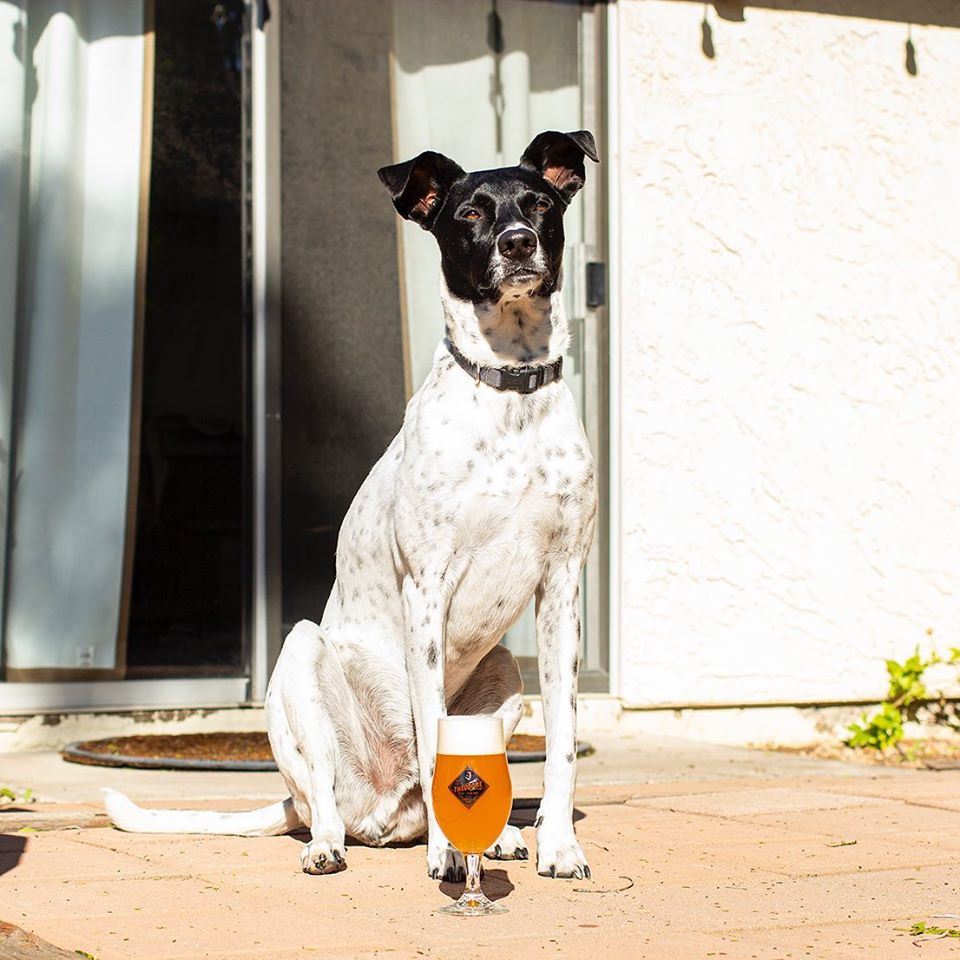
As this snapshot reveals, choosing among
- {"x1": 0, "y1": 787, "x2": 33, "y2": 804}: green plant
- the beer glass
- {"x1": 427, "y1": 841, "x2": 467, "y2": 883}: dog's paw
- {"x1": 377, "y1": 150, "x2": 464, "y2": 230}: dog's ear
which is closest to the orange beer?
the beer glass

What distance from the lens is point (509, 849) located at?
3400mm

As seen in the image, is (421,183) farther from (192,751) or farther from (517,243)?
(192,751)

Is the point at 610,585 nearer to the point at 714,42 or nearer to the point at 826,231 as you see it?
the point at 826,231

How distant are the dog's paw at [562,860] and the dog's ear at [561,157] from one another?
1527 mm

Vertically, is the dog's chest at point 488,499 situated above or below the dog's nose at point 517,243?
below

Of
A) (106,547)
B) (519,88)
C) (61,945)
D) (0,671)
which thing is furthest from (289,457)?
(61,945)

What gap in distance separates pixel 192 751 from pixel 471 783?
9.28 ft

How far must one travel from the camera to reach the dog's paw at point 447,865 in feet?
10.3

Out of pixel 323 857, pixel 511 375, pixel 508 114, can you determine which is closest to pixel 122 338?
pixel 508 114

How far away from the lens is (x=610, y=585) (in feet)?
20.9

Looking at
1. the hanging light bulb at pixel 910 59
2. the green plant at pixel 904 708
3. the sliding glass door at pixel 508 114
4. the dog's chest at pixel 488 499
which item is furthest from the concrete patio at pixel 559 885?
A: the hanging light bulb at pixel 910 59

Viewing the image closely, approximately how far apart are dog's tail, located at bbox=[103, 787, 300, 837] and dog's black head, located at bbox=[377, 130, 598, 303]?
1.32 meters

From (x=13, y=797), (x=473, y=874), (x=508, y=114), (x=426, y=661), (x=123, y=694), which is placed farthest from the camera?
(x=508, y=114)

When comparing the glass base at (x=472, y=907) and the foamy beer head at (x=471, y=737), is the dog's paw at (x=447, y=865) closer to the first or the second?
the glass base at (x=472, y=907)
